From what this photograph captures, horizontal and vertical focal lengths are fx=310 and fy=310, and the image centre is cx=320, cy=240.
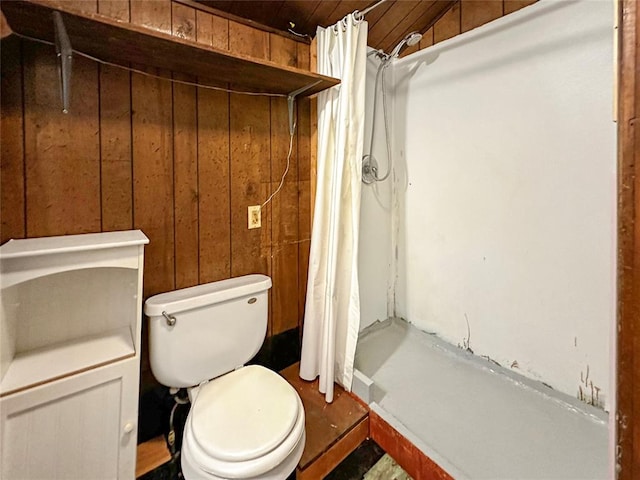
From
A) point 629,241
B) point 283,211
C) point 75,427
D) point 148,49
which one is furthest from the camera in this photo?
point 283,211

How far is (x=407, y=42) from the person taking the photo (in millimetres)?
1828

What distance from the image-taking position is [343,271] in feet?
5.39

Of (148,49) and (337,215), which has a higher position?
(148,49)

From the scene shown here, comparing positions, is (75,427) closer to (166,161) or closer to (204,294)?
(204,294)

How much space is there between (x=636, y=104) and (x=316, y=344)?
1.55 meters

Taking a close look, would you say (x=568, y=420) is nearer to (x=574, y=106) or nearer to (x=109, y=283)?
(x=574, y=106)

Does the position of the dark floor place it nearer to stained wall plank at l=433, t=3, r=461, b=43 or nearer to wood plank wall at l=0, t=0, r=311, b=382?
wood plank wall at l=0, t=0, r=311, b=382

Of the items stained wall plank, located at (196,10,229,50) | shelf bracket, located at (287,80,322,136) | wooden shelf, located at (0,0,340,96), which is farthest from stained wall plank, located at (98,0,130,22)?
shelf bracket, located at (287,80,322,136)

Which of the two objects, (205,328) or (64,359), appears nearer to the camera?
(64,359)

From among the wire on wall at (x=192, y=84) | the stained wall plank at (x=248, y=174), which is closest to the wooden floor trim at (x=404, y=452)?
the stained wall plank at (x=248, y=174)

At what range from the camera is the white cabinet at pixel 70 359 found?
0.92 meters

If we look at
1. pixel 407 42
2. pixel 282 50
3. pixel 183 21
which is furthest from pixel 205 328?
pixel 407 42

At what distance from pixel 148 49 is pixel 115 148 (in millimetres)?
391

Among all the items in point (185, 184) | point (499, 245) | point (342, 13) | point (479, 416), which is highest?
point (342, 13)
